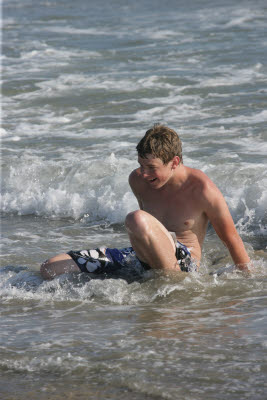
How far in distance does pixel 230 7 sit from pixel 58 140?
1156 cm

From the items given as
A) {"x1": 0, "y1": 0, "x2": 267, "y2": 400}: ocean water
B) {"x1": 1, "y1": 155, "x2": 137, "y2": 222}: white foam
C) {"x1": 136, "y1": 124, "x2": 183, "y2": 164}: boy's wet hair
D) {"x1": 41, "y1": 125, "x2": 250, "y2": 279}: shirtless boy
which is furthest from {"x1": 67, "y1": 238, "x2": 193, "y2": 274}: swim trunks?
{"x1": 1, "y1": 155, "x2": 137, "y2": 222}: white foam

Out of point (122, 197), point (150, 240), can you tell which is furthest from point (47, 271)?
point (122, 197)

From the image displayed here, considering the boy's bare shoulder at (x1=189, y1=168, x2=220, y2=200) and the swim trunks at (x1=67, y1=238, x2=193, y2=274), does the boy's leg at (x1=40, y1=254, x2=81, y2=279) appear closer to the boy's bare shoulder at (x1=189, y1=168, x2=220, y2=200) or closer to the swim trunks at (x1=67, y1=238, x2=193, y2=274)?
the swim trunks at (x1=67, y1=238, x2=193, y2=274)

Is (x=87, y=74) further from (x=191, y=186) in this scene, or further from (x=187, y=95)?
(x=191, y=186)

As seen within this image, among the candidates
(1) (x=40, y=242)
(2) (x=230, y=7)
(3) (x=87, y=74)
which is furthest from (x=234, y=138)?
(2) (x=230, y=7)

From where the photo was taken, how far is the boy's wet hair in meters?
4.51

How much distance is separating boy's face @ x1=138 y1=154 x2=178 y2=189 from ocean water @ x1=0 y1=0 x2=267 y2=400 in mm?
693

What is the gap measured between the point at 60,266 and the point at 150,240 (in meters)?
0.89

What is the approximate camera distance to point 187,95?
1137cm

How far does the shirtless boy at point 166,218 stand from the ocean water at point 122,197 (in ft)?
0.55

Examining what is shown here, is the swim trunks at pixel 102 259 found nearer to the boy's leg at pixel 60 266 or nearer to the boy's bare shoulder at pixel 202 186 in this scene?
the boy's leg at pixel 60 266

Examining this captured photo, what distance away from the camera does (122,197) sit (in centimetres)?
762

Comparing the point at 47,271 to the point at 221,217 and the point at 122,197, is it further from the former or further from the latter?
the point at 122,197

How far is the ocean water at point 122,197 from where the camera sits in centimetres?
346
